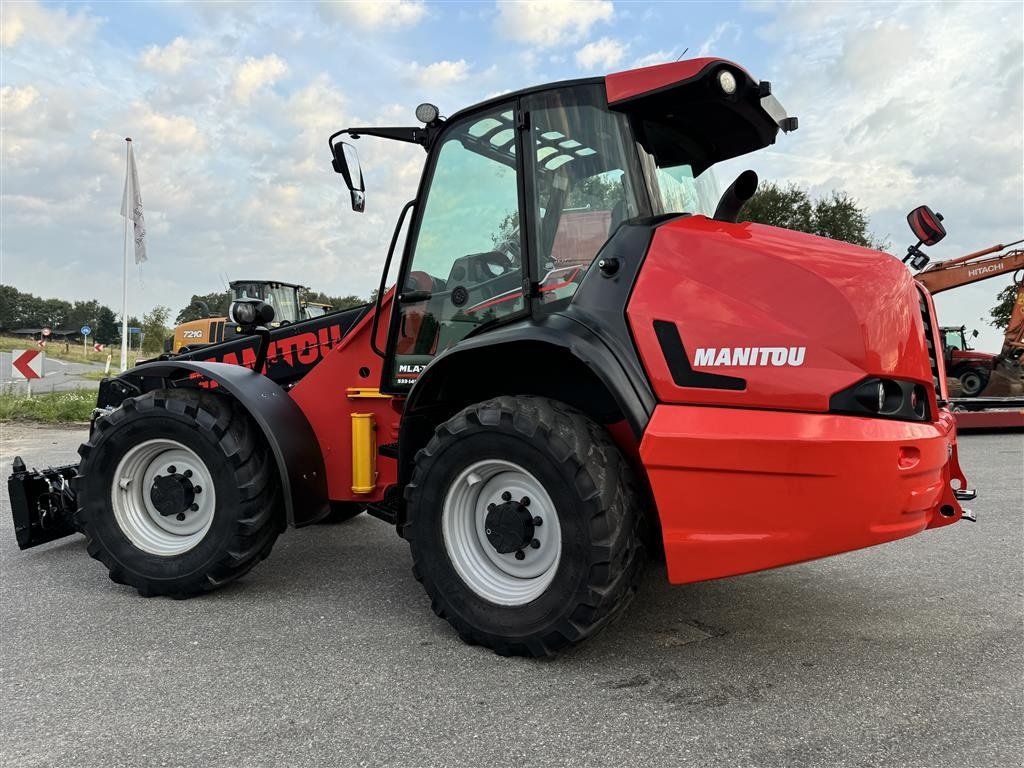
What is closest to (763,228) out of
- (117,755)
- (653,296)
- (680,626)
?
(653,296)

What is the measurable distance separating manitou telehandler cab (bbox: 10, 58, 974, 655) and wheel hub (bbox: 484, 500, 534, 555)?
0.01 metres

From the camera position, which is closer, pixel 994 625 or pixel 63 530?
pixel 994 625

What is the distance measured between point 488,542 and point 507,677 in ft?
1.88

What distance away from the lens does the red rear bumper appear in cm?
246

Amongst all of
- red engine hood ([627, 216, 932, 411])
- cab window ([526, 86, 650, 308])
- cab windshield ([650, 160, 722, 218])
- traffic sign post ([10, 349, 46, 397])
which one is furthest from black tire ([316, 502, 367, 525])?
traffic sign post ([10, 349, 46, 397])

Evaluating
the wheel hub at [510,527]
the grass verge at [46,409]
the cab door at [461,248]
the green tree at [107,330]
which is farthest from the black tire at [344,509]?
the green tree at [107,330]

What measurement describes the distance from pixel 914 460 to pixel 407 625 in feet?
7.16

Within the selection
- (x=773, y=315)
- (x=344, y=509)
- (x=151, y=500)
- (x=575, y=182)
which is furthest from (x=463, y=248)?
(x=151, y=500)

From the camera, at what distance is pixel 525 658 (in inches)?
116

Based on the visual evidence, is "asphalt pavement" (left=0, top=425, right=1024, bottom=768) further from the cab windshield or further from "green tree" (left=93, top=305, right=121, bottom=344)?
"green tree" (left=93, top=305, right=121, bottom=344)

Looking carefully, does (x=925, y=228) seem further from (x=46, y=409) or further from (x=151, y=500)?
(x=46, y=409)

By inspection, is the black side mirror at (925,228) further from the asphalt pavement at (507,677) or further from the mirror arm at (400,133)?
the mirror arm at (400,133)

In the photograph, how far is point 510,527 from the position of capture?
2.98m

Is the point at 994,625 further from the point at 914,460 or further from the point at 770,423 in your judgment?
the point at 770,423
